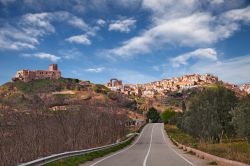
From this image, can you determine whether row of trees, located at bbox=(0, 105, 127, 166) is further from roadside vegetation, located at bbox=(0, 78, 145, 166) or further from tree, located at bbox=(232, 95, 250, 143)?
tree, located at bbox=(232, 95, 250, 143)

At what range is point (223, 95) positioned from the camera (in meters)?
53.5

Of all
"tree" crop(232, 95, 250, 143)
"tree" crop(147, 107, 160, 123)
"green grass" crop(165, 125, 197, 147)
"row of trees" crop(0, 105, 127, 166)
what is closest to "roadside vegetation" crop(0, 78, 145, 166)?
"row of trees" crop(0, 105, 127, 166)

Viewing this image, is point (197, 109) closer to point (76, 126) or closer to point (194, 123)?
point (194, 123)

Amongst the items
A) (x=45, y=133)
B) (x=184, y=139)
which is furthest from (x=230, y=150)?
(x=184, y=139)

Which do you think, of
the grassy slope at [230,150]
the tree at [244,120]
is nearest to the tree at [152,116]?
the grassy slope at [230,150]

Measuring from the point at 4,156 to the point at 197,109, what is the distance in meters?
33.8

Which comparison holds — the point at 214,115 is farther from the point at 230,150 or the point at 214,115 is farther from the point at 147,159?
the point at 147,159

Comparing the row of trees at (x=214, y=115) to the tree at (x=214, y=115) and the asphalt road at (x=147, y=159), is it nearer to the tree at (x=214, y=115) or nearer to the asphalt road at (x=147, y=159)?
the tree at (x=214, y=115)

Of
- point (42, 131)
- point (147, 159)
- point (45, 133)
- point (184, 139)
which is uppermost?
point (42, 131)

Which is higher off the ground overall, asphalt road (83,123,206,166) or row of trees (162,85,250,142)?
row of trees (162,85,250,142)

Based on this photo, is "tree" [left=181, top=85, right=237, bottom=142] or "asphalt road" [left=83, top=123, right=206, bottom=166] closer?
"asphalt road" [left=83, top=123, right=206, bottom=166]

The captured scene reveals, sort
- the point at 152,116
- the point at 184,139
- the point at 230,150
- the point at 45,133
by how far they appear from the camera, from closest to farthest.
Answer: the point at 230,150, the point at 45,133, the point at 184,139, the point at 152,116

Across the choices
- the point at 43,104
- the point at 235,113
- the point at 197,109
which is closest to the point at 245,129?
the point at 235,113

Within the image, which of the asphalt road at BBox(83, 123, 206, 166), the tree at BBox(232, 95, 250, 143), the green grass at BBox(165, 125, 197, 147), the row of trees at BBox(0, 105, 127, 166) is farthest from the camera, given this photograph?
the green grass at BBox(165, 125, 197, 147)
